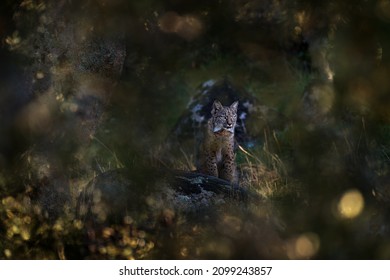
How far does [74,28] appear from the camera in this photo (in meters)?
6.23

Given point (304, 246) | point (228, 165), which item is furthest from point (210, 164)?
point (304, 246)

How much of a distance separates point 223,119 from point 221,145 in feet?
1.16

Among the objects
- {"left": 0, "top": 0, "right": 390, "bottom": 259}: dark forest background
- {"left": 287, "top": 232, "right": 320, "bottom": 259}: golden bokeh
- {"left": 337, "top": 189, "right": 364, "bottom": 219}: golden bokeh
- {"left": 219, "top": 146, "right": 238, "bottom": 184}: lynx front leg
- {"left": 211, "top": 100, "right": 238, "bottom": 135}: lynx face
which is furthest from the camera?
{"left": 219, "top": 146, "right": 238, "bottom": 184}: lynx front leg

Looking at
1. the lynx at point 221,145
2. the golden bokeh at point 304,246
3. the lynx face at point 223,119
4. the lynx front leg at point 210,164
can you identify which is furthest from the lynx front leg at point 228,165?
the golden bokeh at point 304,246

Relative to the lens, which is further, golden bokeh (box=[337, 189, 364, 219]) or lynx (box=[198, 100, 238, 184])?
lynx (box=[198, 100, 238, 184])

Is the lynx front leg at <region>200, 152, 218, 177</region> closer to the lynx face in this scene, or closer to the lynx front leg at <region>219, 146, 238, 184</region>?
the lynx front leg at <region>219, 146, 238, 184</region>

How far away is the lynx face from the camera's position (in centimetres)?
738

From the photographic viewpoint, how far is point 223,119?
7.39 m

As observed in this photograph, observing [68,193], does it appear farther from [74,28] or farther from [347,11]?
[347,11]

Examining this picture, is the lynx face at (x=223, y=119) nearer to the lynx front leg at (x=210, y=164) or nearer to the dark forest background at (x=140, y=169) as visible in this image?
the lynx front leg at (x=210, y=164)

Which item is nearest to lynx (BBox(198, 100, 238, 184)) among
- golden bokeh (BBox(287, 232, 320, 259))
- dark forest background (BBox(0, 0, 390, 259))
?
dark forest background (BBox(0, 0, 390, 259))

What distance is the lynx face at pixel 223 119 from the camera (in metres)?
7.38
